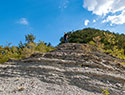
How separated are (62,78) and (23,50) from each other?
10.7 metres

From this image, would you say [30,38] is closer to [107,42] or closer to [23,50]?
[23,50]

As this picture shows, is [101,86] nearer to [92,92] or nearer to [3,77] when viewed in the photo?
[92,92]

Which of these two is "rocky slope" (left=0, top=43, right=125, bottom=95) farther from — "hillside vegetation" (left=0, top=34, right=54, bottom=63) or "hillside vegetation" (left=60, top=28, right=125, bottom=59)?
"hillside vegetation" (left=60, top=28, right=125, bottom=59)

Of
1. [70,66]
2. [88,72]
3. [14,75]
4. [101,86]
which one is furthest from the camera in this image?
[70,66]

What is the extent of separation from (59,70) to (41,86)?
161 cm

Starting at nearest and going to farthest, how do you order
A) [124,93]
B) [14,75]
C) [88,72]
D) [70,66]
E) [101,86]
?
[124,93] → [101,86] → [88,72] → [14,75] → [70,66]

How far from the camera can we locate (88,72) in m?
6.32

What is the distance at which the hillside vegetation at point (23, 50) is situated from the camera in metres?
14.4

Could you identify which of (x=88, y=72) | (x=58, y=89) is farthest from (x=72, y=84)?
(x=88, y=72)

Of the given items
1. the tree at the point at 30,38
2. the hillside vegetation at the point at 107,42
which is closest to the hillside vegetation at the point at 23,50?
the tree at the point at 30,38

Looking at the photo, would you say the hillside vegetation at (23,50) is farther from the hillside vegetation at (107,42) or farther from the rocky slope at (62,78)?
the hillside vegetation at (107,42)

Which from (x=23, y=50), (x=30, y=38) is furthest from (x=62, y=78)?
(x=30, y=38)

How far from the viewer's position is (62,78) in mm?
6078

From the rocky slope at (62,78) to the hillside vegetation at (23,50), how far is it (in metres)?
4.44
